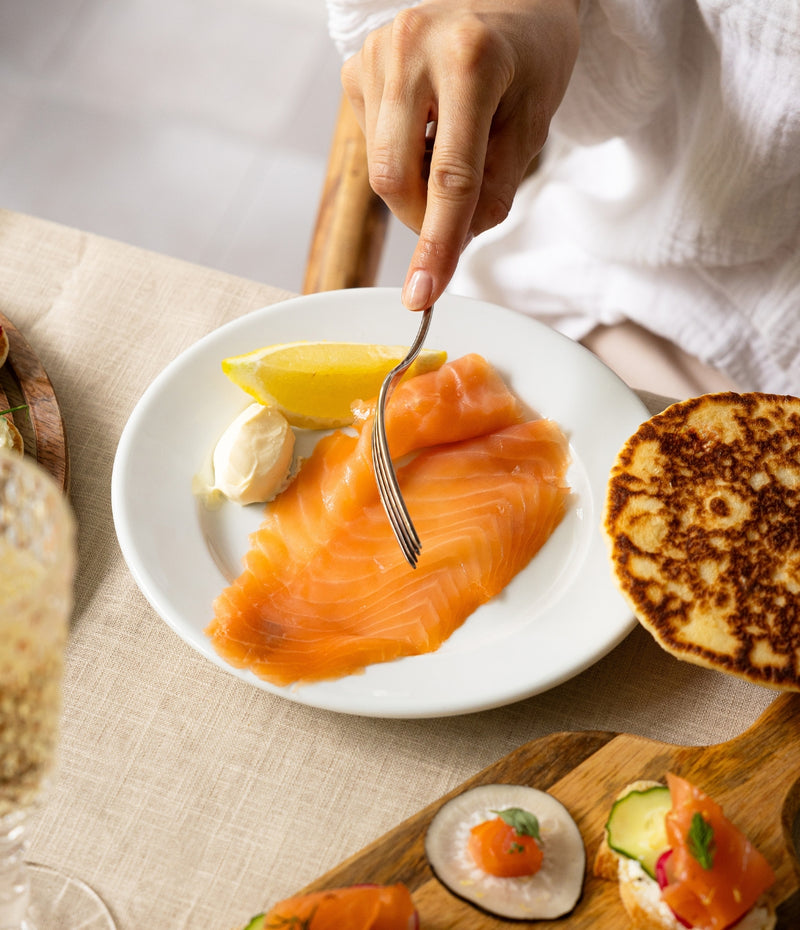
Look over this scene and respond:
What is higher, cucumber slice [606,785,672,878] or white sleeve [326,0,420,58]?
white sleeve [326,0,420,58]

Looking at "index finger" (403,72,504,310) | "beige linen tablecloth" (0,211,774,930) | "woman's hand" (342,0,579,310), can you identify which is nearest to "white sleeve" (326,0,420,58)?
"woman's hand" (342,0,579,310)

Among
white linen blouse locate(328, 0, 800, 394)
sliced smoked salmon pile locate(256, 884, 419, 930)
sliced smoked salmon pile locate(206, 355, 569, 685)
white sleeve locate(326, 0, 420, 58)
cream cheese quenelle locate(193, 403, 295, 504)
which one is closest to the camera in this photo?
sliced smoked salmon pile locate(256, 884, 419, 930)

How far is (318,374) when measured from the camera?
1.21 metres

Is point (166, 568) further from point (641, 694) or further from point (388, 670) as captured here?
point (641, 694)

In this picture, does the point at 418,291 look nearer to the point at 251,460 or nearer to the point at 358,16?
the point at 251,460

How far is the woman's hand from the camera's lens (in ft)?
3.52

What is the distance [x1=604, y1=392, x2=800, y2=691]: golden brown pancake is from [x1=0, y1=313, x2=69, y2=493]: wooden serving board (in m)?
0.69

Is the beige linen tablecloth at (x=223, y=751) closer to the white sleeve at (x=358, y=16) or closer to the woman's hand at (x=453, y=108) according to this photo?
the woman's hand at (x=453, y=108)

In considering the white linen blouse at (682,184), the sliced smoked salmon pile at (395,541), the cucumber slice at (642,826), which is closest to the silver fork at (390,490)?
the sliced smoked salmon pile at (395,541)

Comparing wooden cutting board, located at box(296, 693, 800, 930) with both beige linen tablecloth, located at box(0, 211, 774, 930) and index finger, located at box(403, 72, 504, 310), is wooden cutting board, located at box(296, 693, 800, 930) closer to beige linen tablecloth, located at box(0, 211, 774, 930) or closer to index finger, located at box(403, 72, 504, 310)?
beige linen tablecloth, located at box(0, 211, 774, 930)

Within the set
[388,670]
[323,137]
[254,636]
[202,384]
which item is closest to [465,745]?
[388,670]

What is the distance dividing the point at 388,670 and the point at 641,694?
11.8 inches

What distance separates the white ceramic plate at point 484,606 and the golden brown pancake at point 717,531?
3.4 inches

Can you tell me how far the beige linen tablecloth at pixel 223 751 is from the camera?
0.92m
